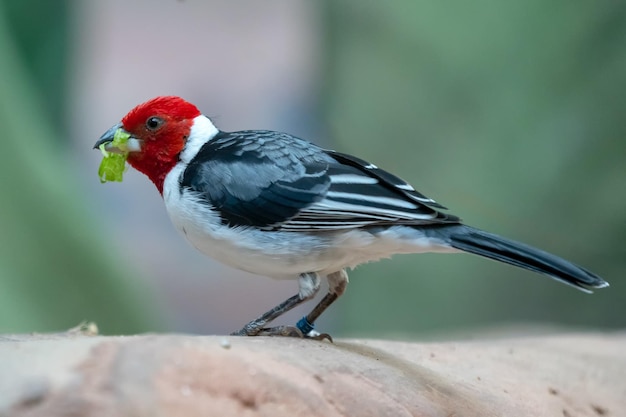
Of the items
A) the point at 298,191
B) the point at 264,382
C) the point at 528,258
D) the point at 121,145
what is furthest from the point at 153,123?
the point at 528,258

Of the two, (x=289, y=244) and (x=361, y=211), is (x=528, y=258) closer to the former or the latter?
(x=361, y=211)

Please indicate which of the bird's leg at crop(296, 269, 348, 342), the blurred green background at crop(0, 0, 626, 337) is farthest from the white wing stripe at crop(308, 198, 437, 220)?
the blurred green background at crop(0, 0, 626, 337)

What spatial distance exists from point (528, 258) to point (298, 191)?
0.75 metres

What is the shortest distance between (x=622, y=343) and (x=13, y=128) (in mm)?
3481

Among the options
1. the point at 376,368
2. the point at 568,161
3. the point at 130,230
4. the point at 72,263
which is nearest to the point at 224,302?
the point at 130,230

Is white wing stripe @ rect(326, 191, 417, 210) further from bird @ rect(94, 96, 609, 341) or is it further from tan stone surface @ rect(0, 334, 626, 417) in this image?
tan stone surface @ rect(0, 334, 626, 417)

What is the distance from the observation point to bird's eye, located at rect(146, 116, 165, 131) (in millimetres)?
2754

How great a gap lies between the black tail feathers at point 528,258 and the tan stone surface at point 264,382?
1.47ft

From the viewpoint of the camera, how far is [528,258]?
7.52 ft

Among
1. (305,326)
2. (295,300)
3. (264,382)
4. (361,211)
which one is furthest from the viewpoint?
(305,326)

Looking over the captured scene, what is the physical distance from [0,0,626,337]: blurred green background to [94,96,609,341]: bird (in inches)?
82.7

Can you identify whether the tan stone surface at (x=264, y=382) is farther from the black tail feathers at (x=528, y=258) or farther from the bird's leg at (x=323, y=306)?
the black tail feathers at (x=528, y=258)

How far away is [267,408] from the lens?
5.88ft

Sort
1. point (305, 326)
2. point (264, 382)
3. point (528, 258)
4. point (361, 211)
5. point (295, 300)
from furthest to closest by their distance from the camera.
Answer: point (305, 326)
point (295, 300)
point (361, 211)
point (528, 258)
point (264, 382)
